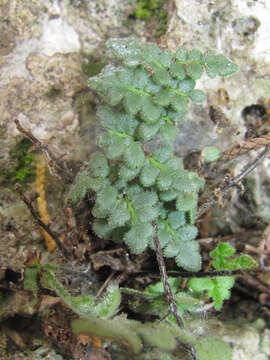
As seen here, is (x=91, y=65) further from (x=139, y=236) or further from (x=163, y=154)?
(x=139, y=236)

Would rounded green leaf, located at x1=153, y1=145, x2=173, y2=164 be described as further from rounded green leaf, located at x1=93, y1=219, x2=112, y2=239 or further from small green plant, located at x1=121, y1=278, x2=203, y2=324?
small green plant, located at x1=121, y1=278, x2=203, y2=324

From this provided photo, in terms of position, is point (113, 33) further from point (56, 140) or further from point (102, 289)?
point (102, 289)

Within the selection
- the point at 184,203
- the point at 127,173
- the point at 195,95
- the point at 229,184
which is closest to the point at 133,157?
the point at 127,173

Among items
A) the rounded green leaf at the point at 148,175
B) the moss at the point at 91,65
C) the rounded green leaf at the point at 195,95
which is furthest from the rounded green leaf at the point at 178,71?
the moss at the point at 91,65

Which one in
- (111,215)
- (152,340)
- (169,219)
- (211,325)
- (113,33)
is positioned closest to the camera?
(152,340)

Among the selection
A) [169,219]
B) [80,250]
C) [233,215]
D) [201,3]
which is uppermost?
[201,3]

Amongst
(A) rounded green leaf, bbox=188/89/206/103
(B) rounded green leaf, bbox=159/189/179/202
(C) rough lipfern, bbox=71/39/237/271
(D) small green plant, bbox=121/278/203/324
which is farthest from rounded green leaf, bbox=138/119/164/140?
(D) small green plant, bbox=121/278/203/324

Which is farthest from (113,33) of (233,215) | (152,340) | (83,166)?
(152,340)
